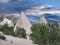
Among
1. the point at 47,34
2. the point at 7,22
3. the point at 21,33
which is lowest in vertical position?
the point at 47,34

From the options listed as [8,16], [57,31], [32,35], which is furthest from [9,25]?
[57,31]

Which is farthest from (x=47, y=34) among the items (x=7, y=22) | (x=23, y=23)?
(x=7, y=22)

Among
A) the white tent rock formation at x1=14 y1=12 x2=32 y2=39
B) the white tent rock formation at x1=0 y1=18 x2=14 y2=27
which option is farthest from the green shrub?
the white tent rock formation at x1=0 y1=18 x2=14 y2=27

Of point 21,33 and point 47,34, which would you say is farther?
point 21,33

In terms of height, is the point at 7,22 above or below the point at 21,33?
above

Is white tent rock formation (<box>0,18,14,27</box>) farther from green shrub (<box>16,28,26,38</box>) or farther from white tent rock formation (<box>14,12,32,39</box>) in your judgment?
green shrub (<box>16,28,26,38</box>)

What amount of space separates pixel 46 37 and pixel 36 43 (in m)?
0.45

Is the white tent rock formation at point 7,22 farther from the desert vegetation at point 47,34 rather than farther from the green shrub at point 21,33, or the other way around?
Answer: the desert vegetation at point 47,34

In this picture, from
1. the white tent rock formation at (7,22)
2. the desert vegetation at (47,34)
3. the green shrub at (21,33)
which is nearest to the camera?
the desert vegetation at (47,34)

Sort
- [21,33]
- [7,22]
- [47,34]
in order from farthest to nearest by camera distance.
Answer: [7,22] → [21,33] → [47,34]

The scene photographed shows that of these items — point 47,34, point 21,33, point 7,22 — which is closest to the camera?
point 47,34

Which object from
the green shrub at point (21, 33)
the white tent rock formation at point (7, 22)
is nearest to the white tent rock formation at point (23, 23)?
the green shrub at point (21, 33)

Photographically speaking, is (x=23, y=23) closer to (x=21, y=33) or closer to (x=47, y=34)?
(x=21, y=33)

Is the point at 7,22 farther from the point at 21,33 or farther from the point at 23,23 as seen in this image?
the point at 21,33
